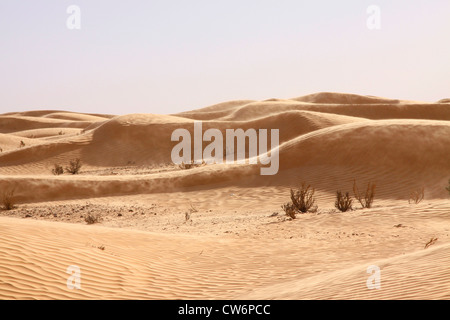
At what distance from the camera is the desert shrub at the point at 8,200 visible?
1758 centimetres

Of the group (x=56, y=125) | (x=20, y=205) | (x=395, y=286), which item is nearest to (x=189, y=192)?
(x=20, y=205)

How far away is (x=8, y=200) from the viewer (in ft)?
58.7

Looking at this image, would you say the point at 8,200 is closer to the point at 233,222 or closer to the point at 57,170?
the point at 57,170

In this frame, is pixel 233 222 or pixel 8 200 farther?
pixel 8 200

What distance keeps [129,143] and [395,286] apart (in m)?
27.6

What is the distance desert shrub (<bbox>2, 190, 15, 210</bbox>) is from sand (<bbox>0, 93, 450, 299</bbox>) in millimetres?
400

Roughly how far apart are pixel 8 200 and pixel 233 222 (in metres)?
8.28

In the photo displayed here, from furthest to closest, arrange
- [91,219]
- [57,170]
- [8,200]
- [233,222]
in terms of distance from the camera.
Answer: [57,170], [8,200], [91,219], [233,222]

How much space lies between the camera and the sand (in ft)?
23.2

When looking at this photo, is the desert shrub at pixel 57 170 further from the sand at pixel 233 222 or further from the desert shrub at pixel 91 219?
the desert shrub at pixel 91 219

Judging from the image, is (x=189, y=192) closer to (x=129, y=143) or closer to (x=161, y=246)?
(x=161, y=246)

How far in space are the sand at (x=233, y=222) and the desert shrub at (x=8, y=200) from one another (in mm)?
400

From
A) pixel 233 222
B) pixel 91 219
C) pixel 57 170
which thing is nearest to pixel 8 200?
pixel 91 219

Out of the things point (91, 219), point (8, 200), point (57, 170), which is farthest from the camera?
point (57, 170)
